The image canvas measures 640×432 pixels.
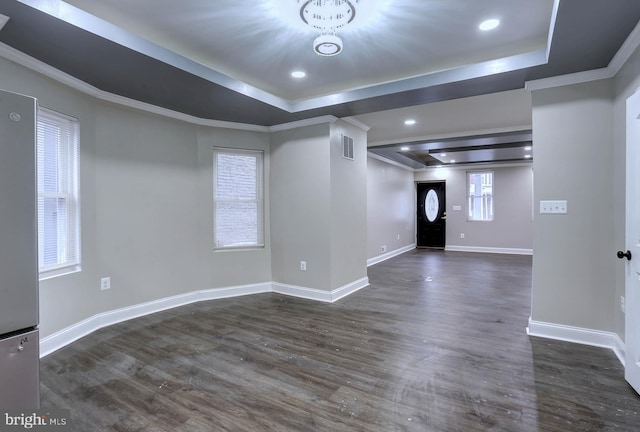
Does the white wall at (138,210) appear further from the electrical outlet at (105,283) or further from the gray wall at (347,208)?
the gray wall at (347,208)

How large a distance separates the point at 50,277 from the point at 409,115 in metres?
4.39

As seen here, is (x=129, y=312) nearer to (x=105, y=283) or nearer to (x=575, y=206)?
(x=105, y=283)

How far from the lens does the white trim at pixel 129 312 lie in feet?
9.23

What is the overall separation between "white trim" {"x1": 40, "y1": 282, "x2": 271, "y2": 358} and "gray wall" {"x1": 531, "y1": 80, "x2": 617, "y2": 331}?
135 inches

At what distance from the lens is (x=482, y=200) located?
355 inches

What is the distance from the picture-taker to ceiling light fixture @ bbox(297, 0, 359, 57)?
2061mm

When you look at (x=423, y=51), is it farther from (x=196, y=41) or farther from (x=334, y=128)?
(x=196, y=41)

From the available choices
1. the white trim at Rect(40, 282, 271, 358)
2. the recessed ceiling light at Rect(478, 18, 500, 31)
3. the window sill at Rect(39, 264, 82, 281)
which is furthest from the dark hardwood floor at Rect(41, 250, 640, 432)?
the recessed ceiling light at Rect(478, 18, 500, 31)

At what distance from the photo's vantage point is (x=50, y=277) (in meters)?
2.79

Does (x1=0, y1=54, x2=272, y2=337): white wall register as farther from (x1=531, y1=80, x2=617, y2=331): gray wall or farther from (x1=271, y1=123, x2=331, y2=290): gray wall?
(x1=531, y1=80, x2=617, y2=331): gray wall

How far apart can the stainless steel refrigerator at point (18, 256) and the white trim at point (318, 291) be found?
3.16 metres

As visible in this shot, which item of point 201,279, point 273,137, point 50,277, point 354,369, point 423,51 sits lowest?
point 354,369

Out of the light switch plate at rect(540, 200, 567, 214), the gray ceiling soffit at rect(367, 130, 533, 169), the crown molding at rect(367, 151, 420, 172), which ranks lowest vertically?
the light switch plate at rect(540, 200, 567, 214)

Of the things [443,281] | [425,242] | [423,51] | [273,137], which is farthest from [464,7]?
[425,242]
